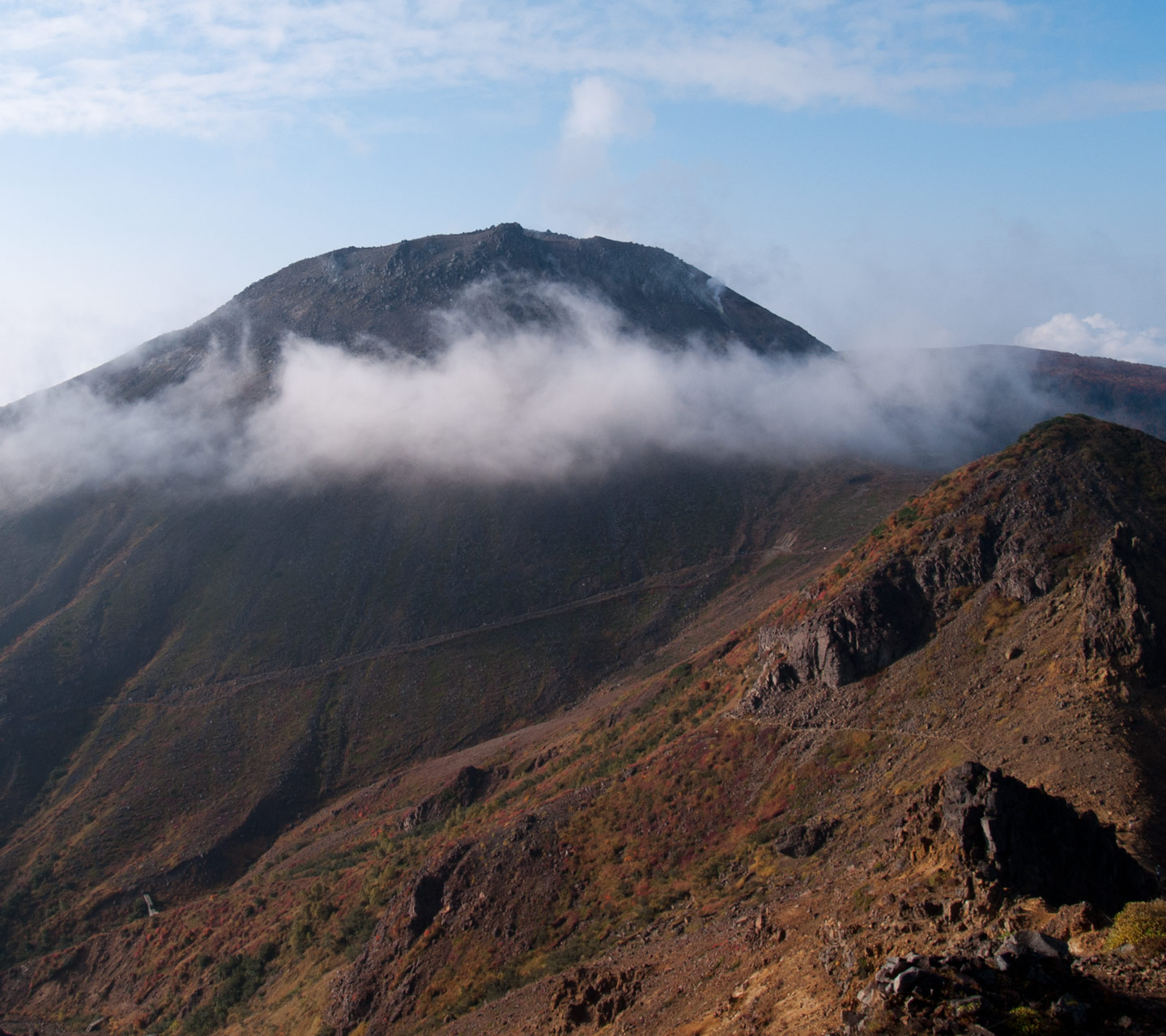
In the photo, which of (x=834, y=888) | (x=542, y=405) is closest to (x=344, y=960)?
(x=834, y=888)

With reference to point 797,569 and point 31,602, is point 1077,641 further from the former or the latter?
point 31,602

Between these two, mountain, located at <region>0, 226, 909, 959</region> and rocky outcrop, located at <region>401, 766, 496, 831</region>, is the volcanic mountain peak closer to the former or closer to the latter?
mountain, located at <region>0, 226, 909, 959</region>

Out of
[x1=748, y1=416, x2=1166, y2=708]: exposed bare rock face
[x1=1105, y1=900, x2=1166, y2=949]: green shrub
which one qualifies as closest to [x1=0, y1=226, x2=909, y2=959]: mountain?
[x1=748, y1=416, x2=1166, y2=708]: exposed bare rock face

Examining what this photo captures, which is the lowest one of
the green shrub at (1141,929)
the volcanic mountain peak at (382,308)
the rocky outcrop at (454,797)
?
the rocky outcrop at (454,797)

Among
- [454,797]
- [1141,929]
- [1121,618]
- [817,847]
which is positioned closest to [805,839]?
[817,847]

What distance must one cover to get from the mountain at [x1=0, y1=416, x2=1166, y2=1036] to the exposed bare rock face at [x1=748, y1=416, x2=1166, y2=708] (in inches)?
7.4

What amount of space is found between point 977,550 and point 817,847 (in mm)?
23268

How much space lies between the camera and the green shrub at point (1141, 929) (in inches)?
725

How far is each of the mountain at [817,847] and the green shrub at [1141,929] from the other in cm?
11

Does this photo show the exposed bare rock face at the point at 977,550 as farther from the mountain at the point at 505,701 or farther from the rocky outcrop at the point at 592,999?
the rocky outcrop at the point at 592,999

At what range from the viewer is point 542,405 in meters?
166

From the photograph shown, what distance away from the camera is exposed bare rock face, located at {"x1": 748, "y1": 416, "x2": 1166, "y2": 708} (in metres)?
51.0

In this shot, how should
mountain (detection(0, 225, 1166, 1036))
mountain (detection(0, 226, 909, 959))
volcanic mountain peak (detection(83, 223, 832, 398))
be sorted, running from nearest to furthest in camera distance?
mountain (detection(0, 225, 1166, 1036)) → mountain (detection(0, 226, 909, 959)) → volcanic mountain peak (detection(83, 223, 832, 398))

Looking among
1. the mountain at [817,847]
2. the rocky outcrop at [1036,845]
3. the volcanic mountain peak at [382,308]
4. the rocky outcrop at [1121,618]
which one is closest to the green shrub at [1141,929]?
the mountain at [817,847]
